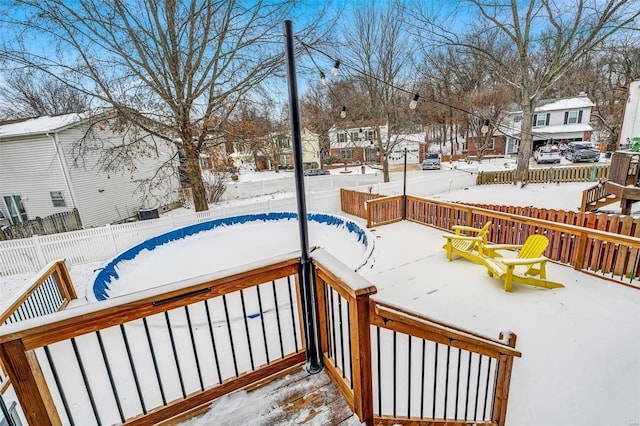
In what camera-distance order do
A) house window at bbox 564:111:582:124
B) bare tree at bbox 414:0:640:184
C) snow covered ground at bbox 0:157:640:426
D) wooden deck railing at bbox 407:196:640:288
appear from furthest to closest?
house window at bbox 564:111:582:124 → bare tree at bbox 414:0:640:184 → wooden deck railing at bbox 407:196:640:288 → snow covered ground at bbox 0:157:640:426

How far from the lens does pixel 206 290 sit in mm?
1733

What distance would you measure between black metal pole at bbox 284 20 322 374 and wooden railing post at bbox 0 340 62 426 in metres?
1.41

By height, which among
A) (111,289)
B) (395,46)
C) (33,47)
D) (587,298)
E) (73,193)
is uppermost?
(395,46)

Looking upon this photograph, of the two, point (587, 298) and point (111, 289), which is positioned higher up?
point (587, 298)

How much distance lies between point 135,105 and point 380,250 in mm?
9476

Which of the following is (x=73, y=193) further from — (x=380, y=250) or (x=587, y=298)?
(x=587, y=298)

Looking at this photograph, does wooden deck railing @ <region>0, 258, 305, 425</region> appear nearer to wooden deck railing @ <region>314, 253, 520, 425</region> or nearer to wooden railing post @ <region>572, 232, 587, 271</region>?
wooden deck railing @ <region>314, 253, 520, 425</region>

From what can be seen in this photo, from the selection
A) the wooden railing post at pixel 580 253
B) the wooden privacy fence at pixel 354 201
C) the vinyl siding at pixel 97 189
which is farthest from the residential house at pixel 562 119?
the vinyl siding at pixel 97 189

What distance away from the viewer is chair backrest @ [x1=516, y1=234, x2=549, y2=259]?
4.73 metres

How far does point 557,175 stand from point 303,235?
1874 centimetres

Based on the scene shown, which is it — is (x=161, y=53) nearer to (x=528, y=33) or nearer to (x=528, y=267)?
(x=528, y=267)

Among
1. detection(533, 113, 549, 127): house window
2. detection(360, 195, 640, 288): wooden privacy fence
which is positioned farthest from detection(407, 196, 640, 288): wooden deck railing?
detection(533, 113, 549, 127): house window

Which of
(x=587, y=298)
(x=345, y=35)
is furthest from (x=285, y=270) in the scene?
(x=345, y=35)

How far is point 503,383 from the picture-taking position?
244 centimetres
